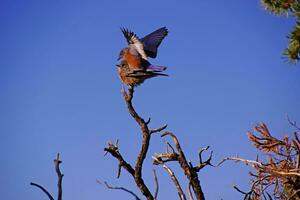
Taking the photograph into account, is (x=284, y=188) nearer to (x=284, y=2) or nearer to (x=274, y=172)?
(x=274, y=172)

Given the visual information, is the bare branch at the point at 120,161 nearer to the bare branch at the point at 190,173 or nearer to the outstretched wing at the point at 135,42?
the bare branch at the point at 190,173

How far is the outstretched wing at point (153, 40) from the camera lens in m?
4.70

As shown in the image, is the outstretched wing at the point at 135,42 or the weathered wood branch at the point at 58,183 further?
the outstretched wing at the point at 135,42

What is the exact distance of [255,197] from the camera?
109 inches

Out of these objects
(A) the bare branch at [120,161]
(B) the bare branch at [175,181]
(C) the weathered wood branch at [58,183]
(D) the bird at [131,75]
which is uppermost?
(D) the bird at [131,75]

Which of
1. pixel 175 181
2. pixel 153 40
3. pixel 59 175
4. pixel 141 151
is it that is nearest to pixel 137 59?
pixel 153 40

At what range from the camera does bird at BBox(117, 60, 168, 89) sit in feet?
14.2

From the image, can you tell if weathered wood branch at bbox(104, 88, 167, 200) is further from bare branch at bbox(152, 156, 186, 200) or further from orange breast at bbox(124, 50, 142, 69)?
orange breast at bbox(124, 50, 142, 69)

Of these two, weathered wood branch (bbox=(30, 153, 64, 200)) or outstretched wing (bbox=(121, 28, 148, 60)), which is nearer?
weathered wood branch (bbox=(30, 153, 64, 200))

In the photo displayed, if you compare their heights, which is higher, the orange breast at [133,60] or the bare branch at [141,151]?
the orange breast at [133,60]

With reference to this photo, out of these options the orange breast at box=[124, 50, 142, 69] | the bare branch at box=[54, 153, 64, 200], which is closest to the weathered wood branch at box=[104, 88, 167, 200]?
the bare branch at box=[54, 153, 64, 200]

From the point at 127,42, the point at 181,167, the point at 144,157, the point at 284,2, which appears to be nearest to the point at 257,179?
the point at 181,167

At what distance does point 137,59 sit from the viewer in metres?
4.45

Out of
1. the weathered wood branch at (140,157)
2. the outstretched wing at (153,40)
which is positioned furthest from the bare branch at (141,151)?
the outstretched wing at (153,40)
